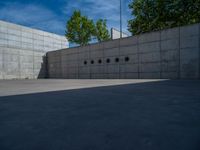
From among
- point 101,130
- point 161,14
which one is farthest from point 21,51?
point 101,130

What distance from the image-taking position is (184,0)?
20.3 meters

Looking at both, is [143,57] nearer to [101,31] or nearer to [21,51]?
[21,51]

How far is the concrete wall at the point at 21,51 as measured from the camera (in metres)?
19.4

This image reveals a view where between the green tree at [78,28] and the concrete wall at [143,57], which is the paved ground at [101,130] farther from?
the green tree at [78,28]

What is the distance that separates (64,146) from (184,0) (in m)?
24.7

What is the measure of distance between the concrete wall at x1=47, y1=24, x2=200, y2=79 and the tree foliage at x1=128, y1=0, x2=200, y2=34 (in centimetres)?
1025

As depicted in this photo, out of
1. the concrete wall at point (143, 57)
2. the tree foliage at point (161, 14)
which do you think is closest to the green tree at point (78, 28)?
the tree foliage at point (161, 14)

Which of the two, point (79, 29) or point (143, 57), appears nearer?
point (143, 57)

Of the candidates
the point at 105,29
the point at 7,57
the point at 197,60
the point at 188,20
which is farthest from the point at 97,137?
the point at 105,29

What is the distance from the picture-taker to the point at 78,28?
1268 inches

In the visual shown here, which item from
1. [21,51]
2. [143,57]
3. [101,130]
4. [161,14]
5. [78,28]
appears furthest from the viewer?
[78,28]

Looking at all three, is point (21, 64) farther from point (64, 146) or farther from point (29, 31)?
point (64, 146)

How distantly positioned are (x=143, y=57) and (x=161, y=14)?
11963 millimetres

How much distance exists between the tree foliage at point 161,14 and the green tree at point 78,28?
11253 millimetres
